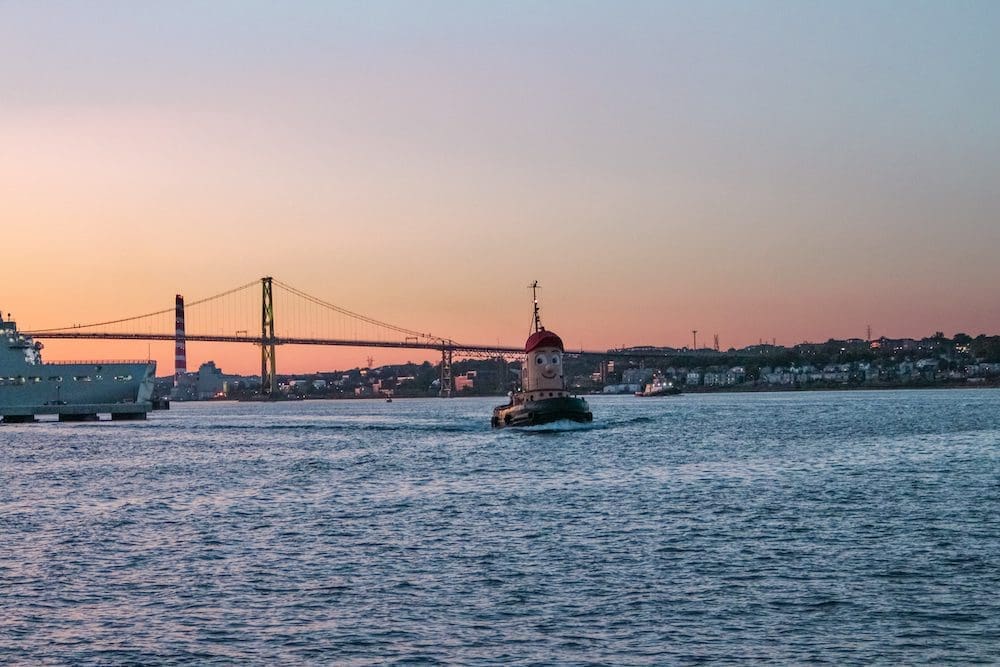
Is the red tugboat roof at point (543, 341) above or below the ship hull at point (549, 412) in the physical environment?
above

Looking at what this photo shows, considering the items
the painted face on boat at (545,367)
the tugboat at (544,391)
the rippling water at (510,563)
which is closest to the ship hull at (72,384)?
the tugboat at (544,391)

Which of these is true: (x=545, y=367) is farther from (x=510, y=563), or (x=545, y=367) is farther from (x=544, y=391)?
(x=510, y=563)

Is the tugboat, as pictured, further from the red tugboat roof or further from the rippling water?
the rippling water

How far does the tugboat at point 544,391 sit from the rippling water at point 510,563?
55.9 ft

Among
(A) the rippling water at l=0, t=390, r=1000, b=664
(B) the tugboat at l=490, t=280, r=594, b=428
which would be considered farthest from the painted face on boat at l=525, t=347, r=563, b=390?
(A) the rippling water at l=0, t=390, r=1000, b=664

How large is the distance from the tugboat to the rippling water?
17.1m

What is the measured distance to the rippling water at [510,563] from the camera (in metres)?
14.9

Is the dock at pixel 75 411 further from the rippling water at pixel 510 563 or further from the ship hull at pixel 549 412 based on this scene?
A: the rippling water at pixel 510 563

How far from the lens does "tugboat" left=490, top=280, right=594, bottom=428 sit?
60812mm

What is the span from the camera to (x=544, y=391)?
6241 centimetres

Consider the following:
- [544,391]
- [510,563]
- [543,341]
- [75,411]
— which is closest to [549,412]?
[544,391]

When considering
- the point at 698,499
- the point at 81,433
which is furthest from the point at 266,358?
the point at 698,499

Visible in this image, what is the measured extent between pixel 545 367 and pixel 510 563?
40.4m

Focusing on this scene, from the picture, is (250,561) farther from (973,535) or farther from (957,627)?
(973,535)
